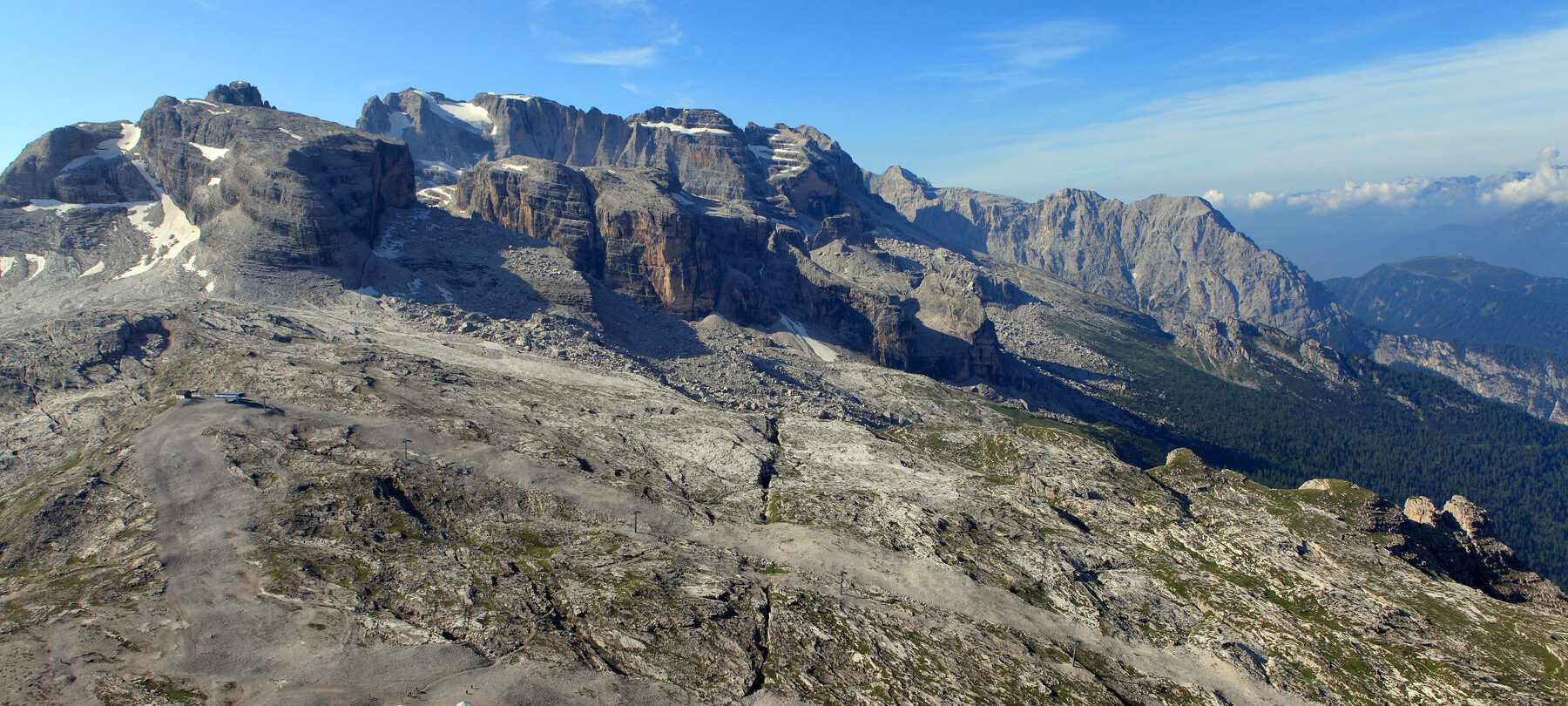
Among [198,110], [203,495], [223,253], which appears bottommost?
[203,495]

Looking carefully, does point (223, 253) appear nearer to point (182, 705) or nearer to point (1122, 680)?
point (182, 705)

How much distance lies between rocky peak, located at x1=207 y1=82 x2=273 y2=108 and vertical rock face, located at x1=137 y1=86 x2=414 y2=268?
1354 cm

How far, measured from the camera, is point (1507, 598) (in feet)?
212

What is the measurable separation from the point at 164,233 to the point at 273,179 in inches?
1050

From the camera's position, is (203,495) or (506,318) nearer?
(203,495)

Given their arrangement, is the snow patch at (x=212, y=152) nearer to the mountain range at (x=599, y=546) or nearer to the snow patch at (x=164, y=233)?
the snow patch at (x=164, y=233)

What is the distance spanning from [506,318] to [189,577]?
99.9 meters

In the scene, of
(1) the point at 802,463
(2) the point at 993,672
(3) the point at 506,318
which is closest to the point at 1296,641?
(2) the point at 993,672

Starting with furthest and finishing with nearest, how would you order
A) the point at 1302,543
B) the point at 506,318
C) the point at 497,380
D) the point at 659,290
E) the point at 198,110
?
the point at 659,290 → the point at 198,110 → the point at 506,318 → the point at 497,380 → the point at 1302,543

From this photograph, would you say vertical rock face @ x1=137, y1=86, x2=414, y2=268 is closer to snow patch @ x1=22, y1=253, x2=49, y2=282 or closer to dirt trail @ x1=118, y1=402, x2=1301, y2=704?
snow patch @ x1=22, y1=253, x2=49, y2=282

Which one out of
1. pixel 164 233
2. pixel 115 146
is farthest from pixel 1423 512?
pixel 115 146

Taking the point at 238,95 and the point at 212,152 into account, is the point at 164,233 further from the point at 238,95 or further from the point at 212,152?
the point at 238,95

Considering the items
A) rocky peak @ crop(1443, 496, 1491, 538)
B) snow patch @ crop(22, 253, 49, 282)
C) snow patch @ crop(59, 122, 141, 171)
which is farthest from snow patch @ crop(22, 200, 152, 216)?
rocky peak @ crop(1443, 496, 1491, 538)

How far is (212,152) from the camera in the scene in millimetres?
156375
